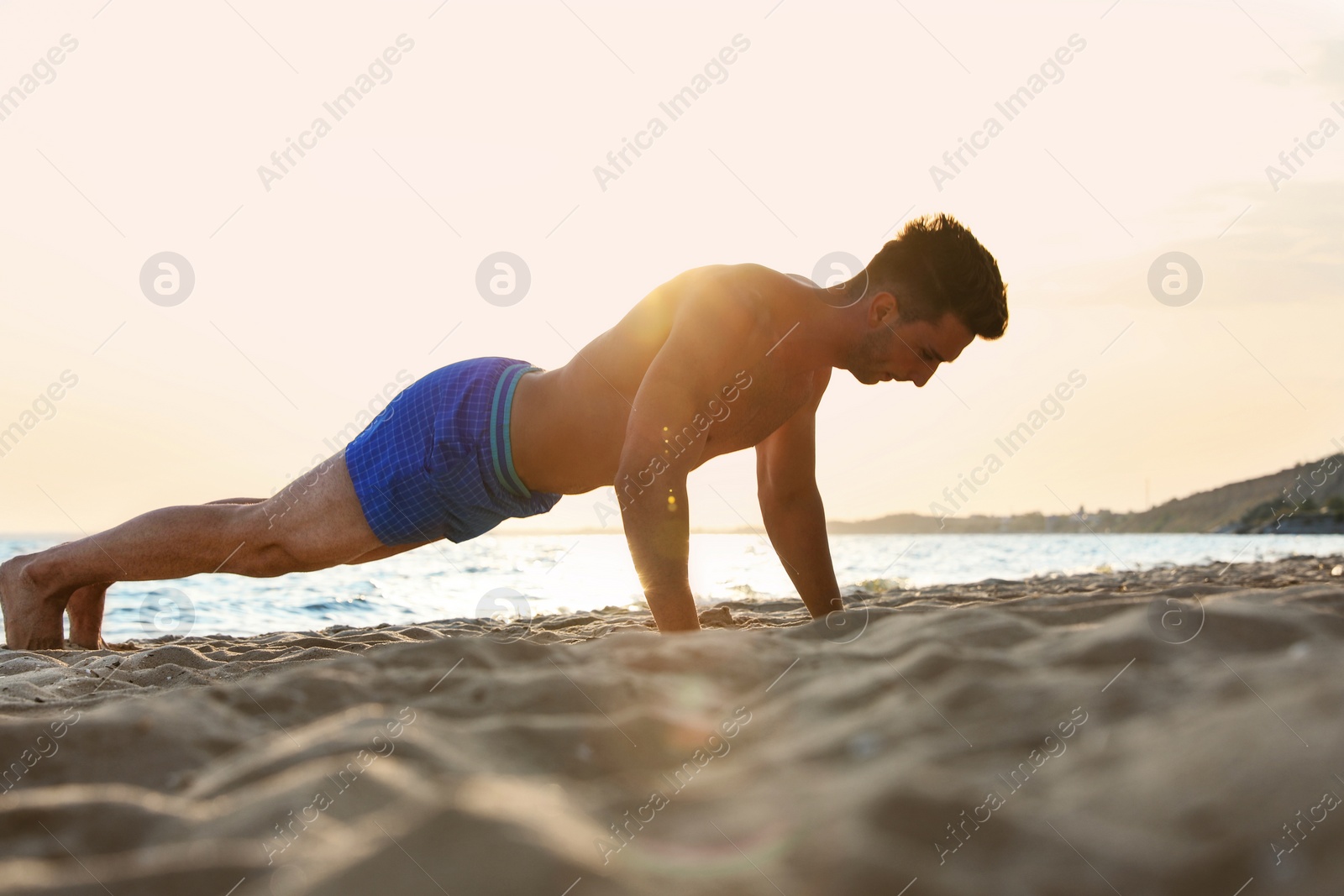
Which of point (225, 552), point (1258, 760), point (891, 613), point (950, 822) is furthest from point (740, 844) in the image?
point (225, 552)

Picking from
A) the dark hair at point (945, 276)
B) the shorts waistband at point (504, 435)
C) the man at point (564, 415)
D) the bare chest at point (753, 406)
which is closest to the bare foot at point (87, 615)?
the man at point (564, 415)

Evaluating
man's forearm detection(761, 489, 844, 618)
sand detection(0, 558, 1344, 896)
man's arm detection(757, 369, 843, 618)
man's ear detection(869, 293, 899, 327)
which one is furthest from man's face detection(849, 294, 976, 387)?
sand detection(0, 558, 1344, 896)

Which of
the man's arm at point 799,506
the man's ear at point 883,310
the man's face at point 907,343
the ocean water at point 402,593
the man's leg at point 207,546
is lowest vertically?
the ocean water at point 402,593

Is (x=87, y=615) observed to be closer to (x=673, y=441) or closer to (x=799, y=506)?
(x=673, y=441)

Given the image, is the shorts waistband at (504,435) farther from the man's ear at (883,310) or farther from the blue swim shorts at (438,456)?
the man's ear at (883,310)

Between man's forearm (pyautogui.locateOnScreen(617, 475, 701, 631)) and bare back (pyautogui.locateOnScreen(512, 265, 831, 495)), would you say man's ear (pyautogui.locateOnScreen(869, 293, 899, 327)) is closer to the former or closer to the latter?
bare back (pyautogui.locateOnScreen(512, 265, 831, 495))

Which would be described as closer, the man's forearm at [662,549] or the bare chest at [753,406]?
the man's forearm at [662,549]

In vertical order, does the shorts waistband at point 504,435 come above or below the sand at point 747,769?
above

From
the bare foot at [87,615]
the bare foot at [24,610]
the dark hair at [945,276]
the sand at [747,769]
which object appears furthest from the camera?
the bare foot at [87,615]

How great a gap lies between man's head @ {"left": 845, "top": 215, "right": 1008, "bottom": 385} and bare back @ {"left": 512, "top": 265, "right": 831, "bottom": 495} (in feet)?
0.63

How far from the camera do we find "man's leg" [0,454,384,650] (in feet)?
8.24

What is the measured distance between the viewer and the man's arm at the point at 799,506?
2.88 meters

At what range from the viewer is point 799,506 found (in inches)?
117

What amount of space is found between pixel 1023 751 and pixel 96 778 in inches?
43.3
